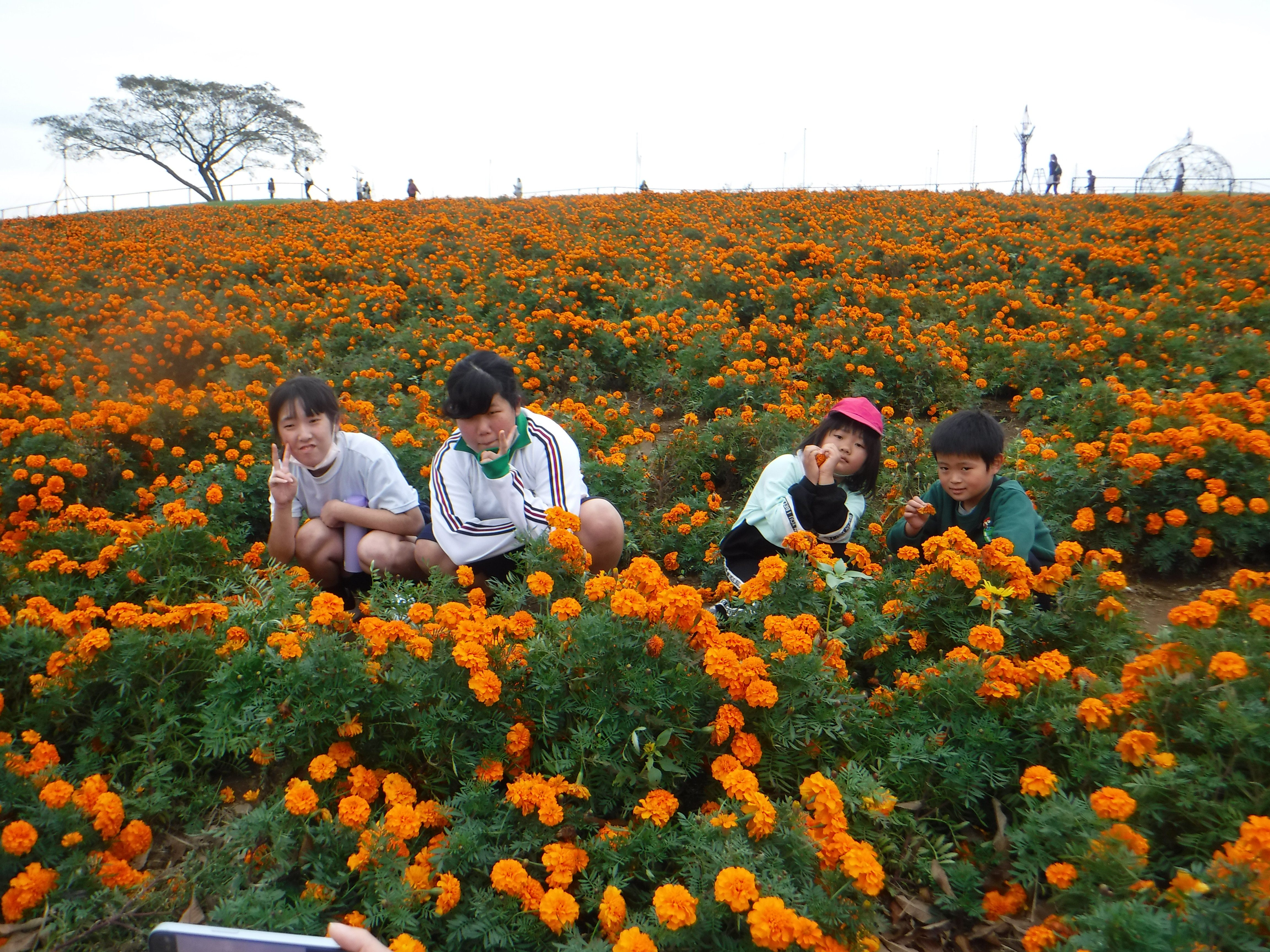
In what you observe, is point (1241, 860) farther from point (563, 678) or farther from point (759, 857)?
point (563, 678)

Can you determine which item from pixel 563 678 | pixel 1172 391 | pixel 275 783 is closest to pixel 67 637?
pixel 275 783

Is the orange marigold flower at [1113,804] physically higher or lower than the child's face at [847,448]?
lower

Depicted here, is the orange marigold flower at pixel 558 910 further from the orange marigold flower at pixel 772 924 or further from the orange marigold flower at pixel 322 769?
the orange marigold flower at pixel 322 769

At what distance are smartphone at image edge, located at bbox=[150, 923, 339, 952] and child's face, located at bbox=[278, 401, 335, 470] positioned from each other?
231cm

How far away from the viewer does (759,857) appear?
1.72 metres

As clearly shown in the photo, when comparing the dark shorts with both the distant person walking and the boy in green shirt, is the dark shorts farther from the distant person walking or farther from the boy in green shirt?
the distant person walking

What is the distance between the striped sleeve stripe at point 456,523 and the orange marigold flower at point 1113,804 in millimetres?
2256

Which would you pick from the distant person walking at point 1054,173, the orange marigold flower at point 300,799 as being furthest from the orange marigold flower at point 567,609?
the distant person walking at point 1054,173

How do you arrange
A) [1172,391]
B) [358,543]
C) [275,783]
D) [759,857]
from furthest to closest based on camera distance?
[1172,391] → [358,543] → [275,783] → [759,857]

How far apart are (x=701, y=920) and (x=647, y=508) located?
3.09 metres

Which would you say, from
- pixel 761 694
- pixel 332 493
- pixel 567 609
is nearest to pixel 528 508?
pixel 332 493

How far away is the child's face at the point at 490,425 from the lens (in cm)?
313

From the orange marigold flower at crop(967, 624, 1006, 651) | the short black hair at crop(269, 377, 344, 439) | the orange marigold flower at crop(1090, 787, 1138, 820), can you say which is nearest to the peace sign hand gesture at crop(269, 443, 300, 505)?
the short black hair at crop(269, 377, 344, 439)

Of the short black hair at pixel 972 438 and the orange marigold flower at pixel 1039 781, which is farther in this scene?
the short black hair at pixel 972 438
